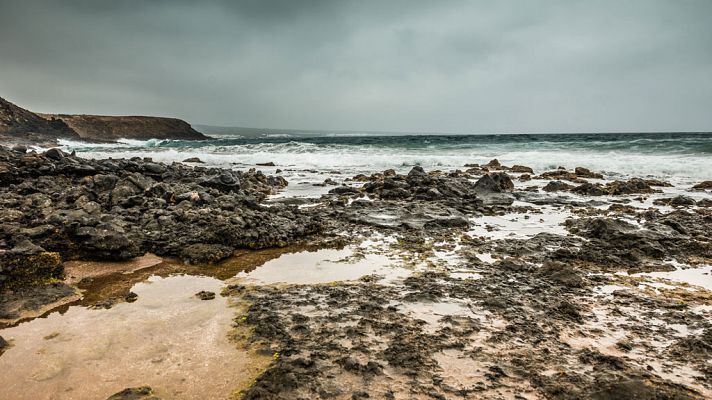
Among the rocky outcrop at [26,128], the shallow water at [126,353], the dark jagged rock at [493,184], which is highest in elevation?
the rocky outcrop at [26,128]

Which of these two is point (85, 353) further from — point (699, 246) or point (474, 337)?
point (699, 246)

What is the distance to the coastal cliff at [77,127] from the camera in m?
45.6

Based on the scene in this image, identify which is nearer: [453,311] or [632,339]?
[632,339]

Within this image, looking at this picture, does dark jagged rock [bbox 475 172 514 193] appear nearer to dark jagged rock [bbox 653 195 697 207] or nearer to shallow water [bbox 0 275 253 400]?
dark jagged rock [bbox 653 195 697 207]

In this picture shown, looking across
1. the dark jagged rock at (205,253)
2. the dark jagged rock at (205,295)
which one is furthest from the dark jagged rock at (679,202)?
the dark jagged rock at (205,295)

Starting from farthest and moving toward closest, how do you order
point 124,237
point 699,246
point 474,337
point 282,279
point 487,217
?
point 487,217
point 699,246
point 124,237
point 282,279
point 474,337

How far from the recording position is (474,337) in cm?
352

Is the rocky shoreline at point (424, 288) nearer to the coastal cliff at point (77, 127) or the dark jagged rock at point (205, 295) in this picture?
the dark jagged rock at point (205, 295)

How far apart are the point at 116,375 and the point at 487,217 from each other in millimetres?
8280

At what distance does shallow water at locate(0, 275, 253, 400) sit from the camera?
9.11 feet

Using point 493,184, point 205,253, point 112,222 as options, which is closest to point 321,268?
point 205,253

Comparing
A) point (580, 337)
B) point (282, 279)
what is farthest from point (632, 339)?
point (282, 279)

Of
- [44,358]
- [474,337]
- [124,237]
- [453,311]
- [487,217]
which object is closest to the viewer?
[44,358]

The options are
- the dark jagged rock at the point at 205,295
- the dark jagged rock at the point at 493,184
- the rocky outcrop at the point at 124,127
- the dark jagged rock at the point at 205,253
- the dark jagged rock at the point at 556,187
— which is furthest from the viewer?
the rocky outcrop at the point at 124,127
